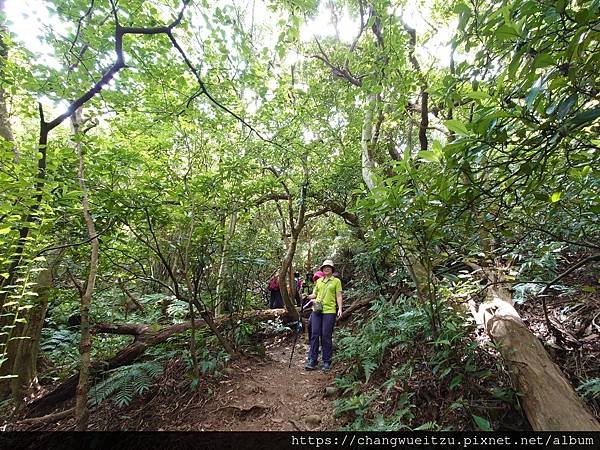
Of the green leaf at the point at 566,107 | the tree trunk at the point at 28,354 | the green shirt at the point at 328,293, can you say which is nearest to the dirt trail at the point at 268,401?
the green shirt at the point at 328,293

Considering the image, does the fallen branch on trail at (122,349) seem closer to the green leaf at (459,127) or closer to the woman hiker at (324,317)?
the woman hiker at (324,317)

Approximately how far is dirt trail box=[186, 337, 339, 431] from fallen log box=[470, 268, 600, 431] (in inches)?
86.2

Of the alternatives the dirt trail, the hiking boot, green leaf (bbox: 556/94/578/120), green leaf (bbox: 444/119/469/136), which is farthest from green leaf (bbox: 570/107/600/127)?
the hiking boot

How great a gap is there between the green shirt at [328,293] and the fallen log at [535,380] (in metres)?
2.76

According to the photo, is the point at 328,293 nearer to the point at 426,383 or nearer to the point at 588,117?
the point at 426,383

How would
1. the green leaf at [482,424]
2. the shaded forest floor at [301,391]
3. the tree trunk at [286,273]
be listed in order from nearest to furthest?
1. the green leaf at [482,424]
2. the shaded forest floor at [301,391]
3. the tree trunk at [286,273]

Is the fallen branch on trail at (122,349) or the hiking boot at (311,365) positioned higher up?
the fallen branch on trail at (122,349)

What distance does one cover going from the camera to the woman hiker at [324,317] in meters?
5.81

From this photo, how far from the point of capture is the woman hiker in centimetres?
581

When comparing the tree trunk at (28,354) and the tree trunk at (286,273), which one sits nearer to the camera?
the tree trunk at (28,354)

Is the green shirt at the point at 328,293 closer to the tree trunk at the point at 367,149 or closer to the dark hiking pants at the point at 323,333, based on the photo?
the dark hiking pants at the point at 323,333

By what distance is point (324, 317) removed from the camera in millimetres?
5895

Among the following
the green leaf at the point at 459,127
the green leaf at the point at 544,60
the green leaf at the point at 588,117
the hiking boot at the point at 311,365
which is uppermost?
the green leaf at the point at 544,60

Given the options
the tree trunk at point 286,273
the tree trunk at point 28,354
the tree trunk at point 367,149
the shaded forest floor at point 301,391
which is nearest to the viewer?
the shaded forest floor at point 301,391
